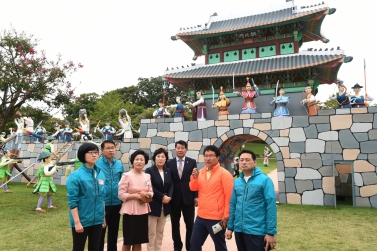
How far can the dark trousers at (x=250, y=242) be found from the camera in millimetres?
2674

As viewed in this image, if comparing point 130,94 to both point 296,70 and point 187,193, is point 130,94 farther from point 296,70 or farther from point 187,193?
point 187,193

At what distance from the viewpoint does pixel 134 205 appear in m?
3.26

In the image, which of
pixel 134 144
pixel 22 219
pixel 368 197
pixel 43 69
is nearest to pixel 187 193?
pixel 22 219

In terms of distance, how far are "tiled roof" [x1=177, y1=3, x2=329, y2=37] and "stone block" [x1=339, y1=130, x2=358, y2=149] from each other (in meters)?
4.81

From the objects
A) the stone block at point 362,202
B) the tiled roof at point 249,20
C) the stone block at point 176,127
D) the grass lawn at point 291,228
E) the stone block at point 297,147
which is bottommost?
the grass lawn at point 291,228

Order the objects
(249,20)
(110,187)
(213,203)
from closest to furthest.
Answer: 1. (213,203)
2. (110,187)
3. (249,20)

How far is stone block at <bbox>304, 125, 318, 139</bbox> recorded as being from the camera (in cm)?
808

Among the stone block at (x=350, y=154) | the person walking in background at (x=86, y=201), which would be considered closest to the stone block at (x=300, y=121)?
the stone block at (x=350, y=154)

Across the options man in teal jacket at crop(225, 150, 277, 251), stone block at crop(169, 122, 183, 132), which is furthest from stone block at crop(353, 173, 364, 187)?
man in teal jacket at crop(225, 150, 277, 251)

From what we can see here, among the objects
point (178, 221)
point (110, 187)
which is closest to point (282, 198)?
point (178, 221)

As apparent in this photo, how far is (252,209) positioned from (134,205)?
137cm

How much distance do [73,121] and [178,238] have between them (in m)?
29.2

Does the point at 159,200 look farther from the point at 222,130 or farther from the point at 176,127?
the point at 176,127

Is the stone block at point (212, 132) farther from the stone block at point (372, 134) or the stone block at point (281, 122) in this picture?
the stone block at point (372, 134)
